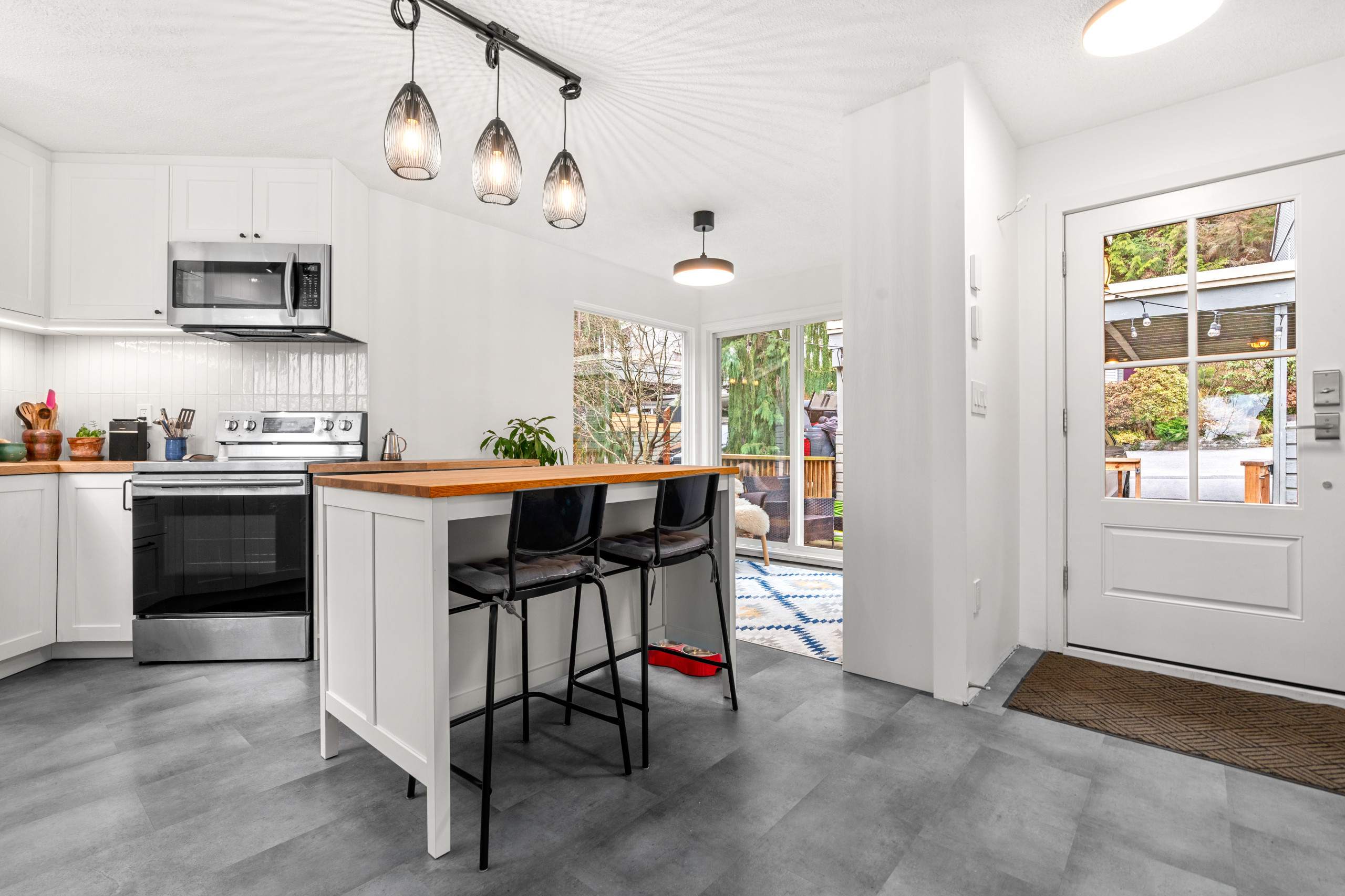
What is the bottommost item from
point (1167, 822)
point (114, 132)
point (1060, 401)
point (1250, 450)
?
point (1167, 822)

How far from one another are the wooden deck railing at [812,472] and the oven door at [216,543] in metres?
3.38

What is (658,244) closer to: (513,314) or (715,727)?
(513,314)

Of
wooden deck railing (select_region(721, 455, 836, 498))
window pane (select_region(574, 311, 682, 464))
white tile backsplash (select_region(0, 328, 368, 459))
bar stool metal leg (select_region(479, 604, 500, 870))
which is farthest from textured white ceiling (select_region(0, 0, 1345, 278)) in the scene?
wooden deck railing (select_region(721, 455, 836, 498))

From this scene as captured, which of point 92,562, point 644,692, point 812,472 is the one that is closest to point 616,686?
point 644,692

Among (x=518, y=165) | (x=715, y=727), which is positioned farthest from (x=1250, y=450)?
(x=518, y=165)

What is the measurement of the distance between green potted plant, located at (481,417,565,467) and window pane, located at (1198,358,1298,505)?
11.1 feet

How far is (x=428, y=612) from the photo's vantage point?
1560 mm

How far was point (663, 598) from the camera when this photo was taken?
3023 mm

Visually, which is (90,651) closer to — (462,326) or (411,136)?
(462,326)

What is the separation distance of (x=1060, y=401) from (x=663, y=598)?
2.13 metres

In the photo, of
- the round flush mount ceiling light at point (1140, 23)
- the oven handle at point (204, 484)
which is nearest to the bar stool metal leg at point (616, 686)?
the oven handle at point (204, 484)

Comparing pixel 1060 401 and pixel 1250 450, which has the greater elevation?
pixel 1060 401

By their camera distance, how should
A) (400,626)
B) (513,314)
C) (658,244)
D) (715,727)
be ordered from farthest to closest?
1. (658,244)
2. (513,314)
3. (715,727)
4. (400,626)

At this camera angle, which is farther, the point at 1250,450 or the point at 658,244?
the point at 658,244
